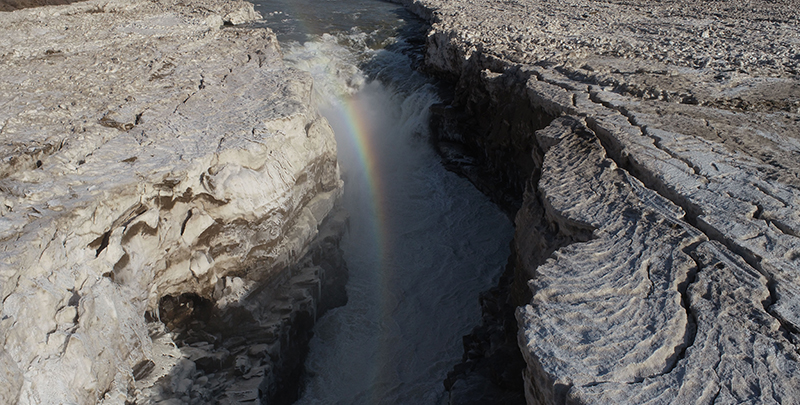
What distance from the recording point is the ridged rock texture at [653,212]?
1849mm

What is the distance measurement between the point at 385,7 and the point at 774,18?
759 cm

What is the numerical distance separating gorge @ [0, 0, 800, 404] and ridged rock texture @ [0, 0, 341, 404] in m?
0.02

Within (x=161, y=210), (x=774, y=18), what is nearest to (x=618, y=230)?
(x=161, y=210)

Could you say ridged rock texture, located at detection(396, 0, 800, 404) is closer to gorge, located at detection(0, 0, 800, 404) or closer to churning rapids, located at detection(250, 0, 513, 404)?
gorge, located at detection(0, 0, 800, 404)

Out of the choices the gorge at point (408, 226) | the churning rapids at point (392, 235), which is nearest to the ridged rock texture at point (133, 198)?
the gorge at point (408, 226)

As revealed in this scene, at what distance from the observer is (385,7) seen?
12.1m

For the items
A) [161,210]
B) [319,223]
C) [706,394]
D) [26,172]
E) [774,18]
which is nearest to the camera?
[706,394]

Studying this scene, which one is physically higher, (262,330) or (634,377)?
(634,377)

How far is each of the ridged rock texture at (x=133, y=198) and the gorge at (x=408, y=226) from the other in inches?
0.6

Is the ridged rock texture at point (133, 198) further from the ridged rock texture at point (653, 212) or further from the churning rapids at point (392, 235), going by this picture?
the ridged rock texture at point (653, 212)

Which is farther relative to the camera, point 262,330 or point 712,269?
point 262,330

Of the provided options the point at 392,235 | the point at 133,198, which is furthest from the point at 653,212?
the point at 392,235

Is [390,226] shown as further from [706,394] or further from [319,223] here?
[706,394]

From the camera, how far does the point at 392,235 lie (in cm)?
550
